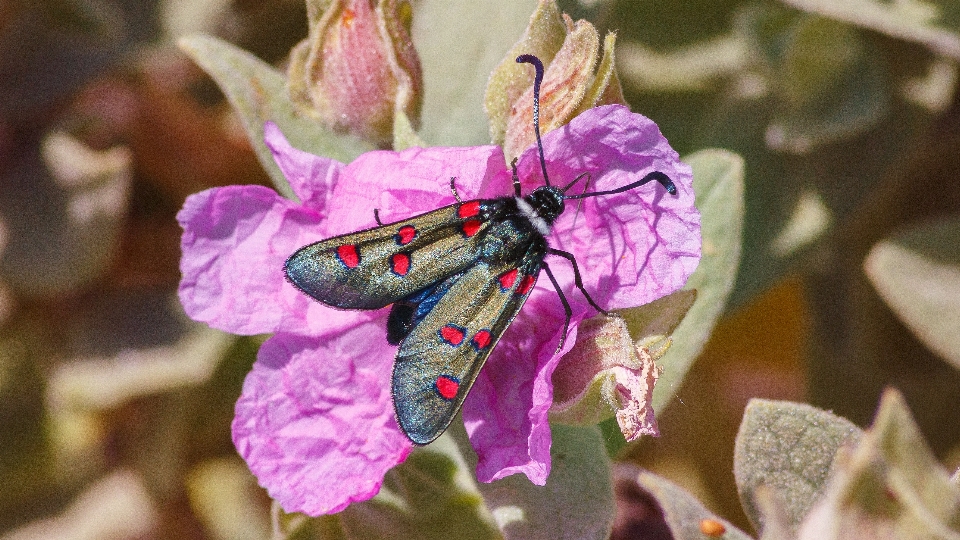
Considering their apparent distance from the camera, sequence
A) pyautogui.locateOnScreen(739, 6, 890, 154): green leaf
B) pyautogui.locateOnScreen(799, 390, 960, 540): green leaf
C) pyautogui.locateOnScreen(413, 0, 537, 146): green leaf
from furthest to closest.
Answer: pyautogui.locateOnScreen(739, 6, 890, 154): green leaf, pyautogui.locateOnScreen(413, 0, 537, 146): green leaf, pyautogui.locateOnScreen(799, 390, 960, 540): green leaf

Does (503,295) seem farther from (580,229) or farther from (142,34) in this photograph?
(142,34)

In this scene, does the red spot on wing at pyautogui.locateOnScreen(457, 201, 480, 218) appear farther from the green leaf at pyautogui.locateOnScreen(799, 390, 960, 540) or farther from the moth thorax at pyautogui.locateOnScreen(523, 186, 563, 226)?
the green leaf at pyautogui.locateOnScreen(799, 390, 960, 540)

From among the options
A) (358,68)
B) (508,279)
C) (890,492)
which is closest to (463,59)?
(358,68)

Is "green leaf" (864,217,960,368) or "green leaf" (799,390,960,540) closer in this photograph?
"green leaf" (799,390,960,540)

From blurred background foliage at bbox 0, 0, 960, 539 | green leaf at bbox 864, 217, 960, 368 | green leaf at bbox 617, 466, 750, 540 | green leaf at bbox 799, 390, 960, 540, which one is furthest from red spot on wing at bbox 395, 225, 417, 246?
green leaf at bbox 864, 217, 960, 368

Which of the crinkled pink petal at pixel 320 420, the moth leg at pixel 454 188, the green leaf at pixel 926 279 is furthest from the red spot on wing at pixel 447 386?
the green leaf at pixel 926 279

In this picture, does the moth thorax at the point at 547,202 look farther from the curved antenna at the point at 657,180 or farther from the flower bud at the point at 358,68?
the flower bud at the point at 358,68

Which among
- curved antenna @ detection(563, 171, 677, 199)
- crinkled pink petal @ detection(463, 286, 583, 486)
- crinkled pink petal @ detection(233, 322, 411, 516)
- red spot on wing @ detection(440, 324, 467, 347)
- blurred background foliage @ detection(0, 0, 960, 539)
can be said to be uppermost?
curved antenna @ detection(563, 171, 677, 199)
